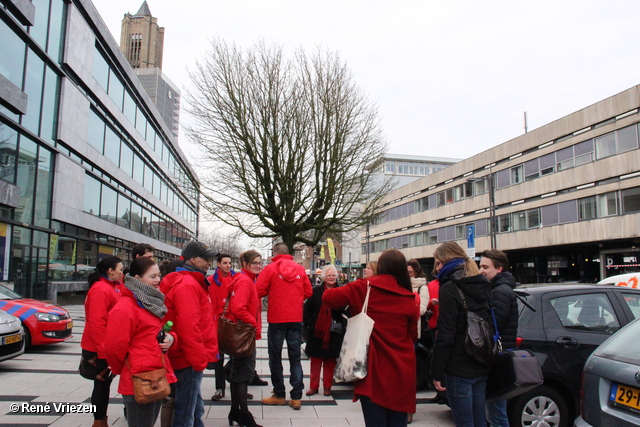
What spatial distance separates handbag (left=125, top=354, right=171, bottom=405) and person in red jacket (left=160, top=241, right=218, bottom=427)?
1.44ft

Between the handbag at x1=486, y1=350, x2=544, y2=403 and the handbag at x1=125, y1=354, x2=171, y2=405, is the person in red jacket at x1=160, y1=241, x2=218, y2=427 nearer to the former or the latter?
the handbag at x1=125, y1=354, x2=171, y2=405

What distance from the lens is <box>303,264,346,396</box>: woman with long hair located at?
6.31 metres

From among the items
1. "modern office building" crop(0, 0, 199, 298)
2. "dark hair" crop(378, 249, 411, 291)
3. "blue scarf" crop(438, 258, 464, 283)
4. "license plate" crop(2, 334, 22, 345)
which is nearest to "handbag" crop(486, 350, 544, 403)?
"blue scarf" crop(438, 258, 464, 283)

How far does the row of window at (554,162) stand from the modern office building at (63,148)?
14475mm

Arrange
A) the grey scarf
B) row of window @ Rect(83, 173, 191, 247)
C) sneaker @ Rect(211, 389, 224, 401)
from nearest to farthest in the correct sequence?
1. the grey scarf
2. sneaker @ Rect(211, 389, 224, 401)
3. row of window @ Rect(83, 173, 191, 247)

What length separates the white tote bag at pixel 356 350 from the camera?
3.24 meters

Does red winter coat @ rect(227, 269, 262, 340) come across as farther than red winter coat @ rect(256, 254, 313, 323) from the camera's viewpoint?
No

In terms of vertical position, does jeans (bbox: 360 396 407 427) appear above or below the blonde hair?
below

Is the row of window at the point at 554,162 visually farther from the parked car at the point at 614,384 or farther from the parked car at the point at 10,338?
the parked car at the point at 614,384

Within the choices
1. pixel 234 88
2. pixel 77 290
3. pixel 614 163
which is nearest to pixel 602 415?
pixel 234 88

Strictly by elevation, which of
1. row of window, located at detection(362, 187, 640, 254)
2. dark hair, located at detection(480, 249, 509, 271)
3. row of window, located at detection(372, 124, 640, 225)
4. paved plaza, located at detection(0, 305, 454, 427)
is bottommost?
paved plaza, located at detection(0, 305, 454, 427)

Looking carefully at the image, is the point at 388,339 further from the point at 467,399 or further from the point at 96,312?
the point at 96,312

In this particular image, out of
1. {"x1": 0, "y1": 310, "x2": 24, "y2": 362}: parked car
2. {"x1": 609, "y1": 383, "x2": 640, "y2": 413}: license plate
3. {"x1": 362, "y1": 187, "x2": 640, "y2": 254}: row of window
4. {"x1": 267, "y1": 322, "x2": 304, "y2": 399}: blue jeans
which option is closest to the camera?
{"x1": 609, "y1": 383, "x2": 640, "y2": 413}: license plate

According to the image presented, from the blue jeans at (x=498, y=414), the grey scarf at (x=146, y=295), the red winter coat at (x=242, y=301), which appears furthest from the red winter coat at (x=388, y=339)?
the red winter coat at (x=242, y=301)
